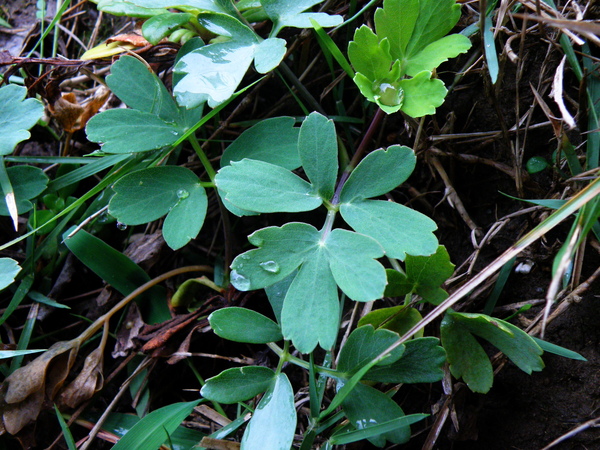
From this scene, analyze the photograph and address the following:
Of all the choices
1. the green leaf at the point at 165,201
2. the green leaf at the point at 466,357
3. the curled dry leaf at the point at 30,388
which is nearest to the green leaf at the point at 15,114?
the green leaf at the point at 165,201

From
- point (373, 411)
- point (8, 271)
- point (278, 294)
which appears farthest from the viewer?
point (8, 271)

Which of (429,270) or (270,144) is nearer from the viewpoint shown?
(429,270)

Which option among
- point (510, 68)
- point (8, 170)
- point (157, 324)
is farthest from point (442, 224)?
point (8, 170)

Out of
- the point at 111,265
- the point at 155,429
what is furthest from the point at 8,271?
the point at 155,429

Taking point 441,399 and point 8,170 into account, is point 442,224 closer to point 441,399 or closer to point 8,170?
point 441,399

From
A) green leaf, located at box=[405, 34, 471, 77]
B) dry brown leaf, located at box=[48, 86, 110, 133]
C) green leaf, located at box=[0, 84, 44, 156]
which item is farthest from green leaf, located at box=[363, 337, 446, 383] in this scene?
dry brown leaf, located at box=[48, 86, 110, 133]

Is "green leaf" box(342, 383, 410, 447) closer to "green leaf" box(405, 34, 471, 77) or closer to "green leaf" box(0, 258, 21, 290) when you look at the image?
"green leaf" box(405, 34, 471, 77)

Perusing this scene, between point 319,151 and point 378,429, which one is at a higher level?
point 319,151

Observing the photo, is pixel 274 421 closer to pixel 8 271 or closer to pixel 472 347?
pixel 472 347
